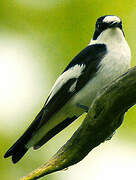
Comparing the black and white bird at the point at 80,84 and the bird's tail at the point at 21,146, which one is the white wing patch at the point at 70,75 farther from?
the bird's tail at the point at 21,146

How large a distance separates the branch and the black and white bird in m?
0.56

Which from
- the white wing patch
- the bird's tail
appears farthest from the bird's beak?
the bird's tail

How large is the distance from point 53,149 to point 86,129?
192 cm

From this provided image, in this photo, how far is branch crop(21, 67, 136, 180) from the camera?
305 cm

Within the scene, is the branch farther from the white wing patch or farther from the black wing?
the white wing patch

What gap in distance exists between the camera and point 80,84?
3.85 meters

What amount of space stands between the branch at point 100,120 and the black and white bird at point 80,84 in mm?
565

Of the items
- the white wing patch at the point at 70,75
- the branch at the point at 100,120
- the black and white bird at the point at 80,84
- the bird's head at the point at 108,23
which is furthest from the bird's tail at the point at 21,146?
the bird's head at the point at 108,23

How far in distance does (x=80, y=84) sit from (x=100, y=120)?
2.37 ft

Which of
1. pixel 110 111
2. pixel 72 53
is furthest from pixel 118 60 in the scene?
pixel 72 53

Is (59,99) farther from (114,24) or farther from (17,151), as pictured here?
(114,24)

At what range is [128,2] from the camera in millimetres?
5184

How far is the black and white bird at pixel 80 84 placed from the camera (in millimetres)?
3789

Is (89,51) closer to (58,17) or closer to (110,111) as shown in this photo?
(110,111)
